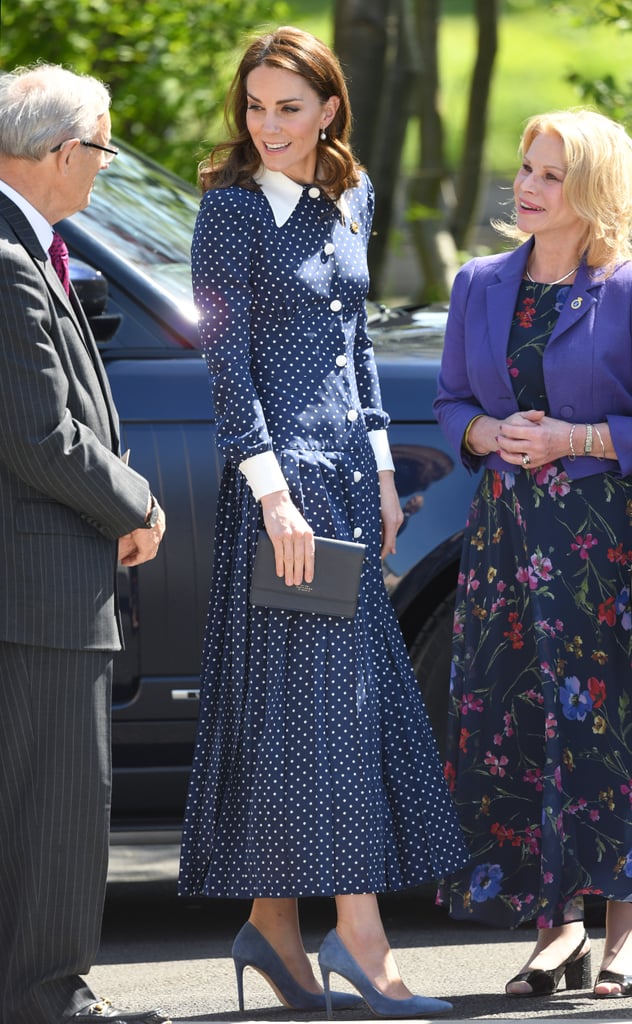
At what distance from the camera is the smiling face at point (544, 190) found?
146 inches

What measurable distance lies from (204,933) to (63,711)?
1.59m

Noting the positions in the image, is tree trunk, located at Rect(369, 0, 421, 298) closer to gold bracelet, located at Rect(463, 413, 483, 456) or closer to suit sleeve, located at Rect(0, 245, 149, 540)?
gold bracelet, located at Rect(463, 413, 483, 456)

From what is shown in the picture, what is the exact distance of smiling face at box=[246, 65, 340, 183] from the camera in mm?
3525

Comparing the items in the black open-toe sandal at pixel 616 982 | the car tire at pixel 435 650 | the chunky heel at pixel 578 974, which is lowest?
the chunky heel at pixel 578 974

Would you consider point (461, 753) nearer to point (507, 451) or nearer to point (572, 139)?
point (507, 451)

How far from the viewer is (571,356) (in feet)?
12.2

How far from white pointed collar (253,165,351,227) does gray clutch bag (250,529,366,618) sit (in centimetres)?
66

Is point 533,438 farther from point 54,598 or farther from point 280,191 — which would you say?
point 54,598

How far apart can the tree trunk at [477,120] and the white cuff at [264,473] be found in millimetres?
9235

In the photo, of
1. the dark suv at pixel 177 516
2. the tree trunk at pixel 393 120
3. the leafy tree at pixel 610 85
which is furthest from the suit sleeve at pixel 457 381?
the tree trunk at pixel 393 120

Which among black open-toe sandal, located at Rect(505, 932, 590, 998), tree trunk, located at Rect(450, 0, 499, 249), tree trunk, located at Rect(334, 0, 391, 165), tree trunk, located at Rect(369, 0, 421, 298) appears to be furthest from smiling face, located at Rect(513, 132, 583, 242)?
tree trunk, located at Rect(450, 0, 499, 249)

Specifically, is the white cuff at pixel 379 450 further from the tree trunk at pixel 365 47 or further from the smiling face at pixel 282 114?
the tree trunk at pixel 365 47

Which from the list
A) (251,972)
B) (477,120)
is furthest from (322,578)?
(477,120)

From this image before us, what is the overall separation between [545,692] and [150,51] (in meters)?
5.83
